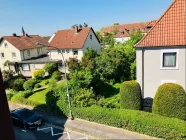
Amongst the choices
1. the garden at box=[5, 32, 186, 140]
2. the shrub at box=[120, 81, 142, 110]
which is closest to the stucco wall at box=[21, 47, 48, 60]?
the garden at box=[5, 32, 186, 140]

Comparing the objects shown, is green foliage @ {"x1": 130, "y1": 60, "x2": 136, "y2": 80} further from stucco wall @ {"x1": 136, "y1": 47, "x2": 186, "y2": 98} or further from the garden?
stucco wall @ {"x1": 136, "y1": 47, "x2": 186, "y2": 98}

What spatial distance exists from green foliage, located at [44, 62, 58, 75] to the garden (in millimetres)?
4863

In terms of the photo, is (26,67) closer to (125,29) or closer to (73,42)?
(73,42)

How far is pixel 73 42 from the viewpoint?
35.5 m

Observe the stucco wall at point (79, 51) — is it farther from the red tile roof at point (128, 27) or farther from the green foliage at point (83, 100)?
the red tile roof at point (128, 27)

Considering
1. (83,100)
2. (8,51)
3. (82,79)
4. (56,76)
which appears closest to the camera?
(83,100)

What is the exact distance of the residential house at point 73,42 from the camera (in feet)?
113

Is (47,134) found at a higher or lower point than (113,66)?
lower

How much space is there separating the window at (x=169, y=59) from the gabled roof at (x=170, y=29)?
100 centimetres

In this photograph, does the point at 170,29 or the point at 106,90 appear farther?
the point at 106,90

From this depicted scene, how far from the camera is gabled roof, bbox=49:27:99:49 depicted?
114 feet

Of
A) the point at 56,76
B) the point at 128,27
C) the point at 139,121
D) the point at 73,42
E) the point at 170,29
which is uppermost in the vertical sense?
the point at 128,27

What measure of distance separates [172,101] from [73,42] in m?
25.2

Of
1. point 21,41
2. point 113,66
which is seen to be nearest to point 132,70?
point 113,66
